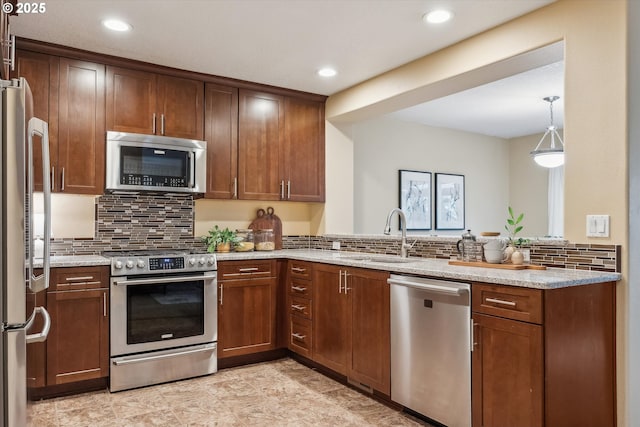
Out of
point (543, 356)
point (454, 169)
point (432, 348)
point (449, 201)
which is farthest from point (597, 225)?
point (454, 169)

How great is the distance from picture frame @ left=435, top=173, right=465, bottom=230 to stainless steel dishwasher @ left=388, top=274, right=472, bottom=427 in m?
3.54

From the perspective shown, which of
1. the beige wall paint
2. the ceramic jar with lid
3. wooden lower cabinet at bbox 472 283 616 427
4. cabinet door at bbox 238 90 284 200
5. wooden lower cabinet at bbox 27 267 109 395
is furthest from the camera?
the ceramic jar with lid

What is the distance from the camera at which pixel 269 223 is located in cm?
444

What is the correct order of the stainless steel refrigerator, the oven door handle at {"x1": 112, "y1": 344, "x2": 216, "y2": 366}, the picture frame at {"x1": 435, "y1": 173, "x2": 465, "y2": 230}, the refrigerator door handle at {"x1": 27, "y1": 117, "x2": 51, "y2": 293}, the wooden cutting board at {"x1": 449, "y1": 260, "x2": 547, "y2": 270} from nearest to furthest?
the stainless steel refrigerator
the refrigerator door handle at {"x1": 27, "y1": 117, "x2": 51, "y2": 293}
the wooden cutting board at {"x1": 449, "y1": 260, "x2": 547, "y2": 270}
the oven door handle at {"x1": 112, "y1": 344, "x2": 216, "y2": 366}
the picture frame at {"x1": 435, "y1": 173, "x2": 465, "y2": 230}

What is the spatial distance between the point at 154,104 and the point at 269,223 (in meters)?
1.47

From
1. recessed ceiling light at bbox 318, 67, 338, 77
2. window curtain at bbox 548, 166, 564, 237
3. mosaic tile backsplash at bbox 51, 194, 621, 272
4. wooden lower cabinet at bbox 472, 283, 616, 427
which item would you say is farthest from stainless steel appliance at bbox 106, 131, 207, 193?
window curtain at bbox 548, 166, 564, 237

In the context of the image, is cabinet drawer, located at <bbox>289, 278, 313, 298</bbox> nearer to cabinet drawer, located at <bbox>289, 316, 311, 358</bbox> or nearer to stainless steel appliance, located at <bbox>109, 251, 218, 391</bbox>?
cabinet drawer, located at <bbox>289, 316, 311, 358</bbox>

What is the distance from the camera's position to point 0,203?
136 cm

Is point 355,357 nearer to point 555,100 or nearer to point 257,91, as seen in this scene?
point 257,91

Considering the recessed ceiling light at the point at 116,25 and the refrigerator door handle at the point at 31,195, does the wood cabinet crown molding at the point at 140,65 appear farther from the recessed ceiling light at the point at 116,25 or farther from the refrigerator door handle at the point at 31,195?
the refrigerator door handle at the point at 31,195

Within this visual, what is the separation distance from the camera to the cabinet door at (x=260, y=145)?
13.5 feet

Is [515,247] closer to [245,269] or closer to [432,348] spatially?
[432,348]

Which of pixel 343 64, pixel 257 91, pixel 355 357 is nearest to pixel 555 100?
pixel 343 64

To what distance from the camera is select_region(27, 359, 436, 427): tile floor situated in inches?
106
